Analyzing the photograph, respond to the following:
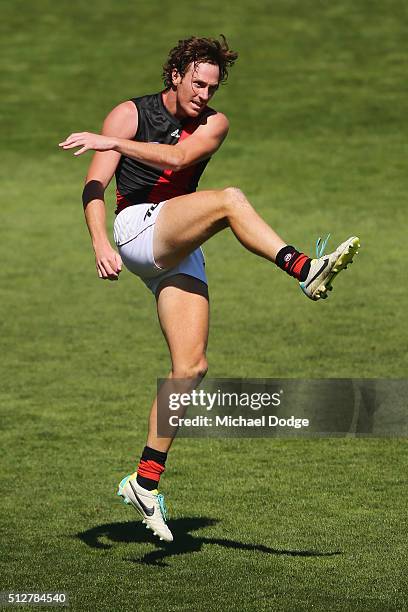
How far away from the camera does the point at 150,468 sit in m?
7.75

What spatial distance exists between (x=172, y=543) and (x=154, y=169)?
7.19 ft

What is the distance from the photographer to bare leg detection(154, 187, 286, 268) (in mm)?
7082

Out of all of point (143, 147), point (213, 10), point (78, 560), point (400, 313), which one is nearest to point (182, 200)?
point (143, 147)

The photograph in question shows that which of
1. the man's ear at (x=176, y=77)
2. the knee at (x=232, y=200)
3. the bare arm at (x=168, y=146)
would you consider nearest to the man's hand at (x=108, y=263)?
the bare arm at (x=168, y=146)

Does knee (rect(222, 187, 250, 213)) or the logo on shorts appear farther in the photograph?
the logo on shorts

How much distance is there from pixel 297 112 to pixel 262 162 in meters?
2.14

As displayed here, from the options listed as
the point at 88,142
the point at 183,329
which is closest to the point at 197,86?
the point at 88,142

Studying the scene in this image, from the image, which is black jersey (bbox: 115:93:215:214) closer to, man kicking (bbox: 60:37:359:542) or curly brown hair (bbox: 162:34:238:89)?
man kicking (bbox: 60:37:359:542)

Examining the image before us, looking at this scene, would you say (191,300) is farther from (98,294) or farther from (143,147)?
(98,294)

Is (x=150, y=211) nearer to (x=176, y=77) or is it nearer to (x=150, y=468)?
(x=176, y=77)

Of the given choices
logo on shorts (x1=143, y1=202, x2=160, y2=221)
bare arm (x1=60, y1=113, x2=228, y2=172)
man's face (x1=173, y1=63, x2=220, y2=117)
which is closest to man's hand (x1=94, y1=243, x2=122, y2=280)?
logo on shorts (x1=143, y1=202, x2=160, y2=221)

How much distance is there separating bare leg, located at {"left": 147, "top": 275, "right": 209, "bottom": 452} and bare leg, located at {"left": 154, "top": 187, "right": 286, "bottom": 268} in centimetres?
24

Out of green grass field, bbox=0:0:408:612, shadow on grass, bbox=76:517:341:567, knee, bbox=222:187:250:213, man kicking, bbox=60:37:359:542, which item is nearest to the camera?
knee, bbox=222:187:250:213

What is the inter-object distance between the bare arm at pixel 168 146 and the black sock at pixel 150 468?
1.63m
